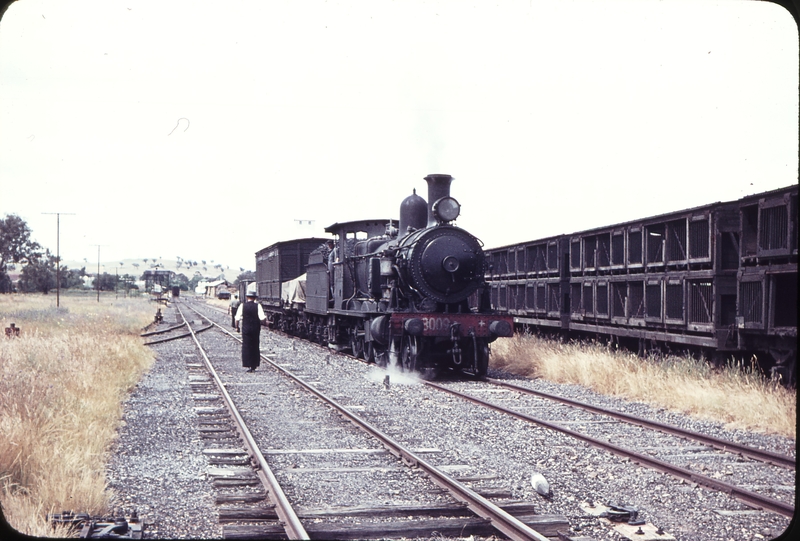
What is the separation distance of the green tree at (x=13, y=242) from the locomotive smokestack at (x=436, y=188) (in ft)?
232

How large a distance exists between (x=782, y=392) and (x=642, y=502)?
5.07 metres

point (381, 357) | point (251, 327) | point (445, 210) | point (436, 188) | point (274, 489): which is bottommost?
point (274, 489)

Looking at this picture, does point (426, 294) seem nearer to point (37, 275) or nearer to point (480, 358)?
point (480, 358)

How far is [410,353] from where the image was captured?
48.3 ft

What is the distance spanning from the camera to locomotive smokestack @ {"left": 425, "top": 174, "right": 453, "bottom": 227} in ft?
→ 47.3

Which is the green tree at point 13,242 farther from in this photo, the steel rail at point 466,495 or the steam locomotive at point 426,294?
the steel rail at point 466,495

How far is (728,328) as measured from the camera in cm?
1131

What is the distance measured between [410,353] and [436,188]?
3.34m

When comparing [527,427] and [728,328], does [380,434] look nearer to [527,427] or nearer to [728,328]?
[527,427]

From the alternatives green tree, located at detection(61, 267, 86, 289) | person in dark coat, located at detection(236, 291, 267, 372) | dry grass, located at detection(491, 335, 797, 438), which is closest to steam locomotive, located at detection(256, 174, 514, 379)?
dry grass, located at detection(491, 335, 797, 438)

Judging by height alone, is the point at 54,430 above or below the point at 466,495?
above

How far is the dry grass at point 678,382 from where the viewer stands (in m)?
9.34

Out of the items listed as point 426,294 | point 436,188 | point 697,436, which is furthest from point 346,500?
point 436,188

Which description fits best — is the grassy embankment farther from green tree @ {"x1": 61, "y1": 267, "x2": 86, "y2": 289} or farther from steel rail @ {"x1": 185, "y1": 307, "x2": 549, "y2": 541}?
green tree @ {"x1": 61, "y1": 267, "x2": 86, "y2": 289}
